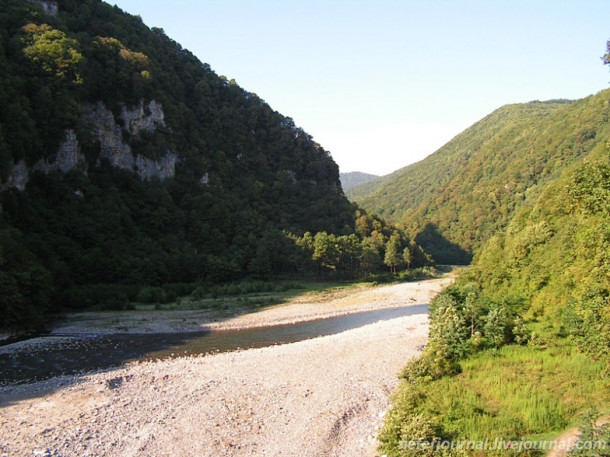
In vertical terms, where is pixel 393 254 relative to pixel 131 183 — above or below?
below

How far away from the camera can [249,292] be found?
66.8m

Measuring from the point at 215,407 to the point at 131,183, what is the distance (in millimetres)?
67188

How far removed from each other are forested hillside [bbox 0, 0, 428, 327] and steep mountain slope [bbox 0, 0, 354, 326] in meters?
0.25

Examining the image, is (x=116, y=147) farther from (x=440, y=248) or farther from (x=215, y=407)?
(x=440, y=248)

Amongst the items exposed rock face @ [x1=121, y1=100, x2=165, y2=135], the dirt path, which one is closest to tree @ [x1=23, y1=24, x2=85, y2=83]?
exposed rock face @ [x1=121, y1=100, x2=165, y2=135]

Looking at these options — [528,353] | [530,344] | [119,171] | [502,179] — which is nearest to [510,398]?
[528,353]

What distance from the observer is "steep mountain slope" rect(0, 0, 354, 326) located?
55812 millimetres

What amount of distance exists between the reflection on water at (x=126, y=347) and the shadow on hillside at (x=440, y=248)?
113 m

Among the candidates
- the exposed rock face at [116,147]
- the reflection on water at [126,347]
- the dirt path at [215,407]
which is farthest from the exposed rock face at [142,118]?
the dirt path at [215,407]

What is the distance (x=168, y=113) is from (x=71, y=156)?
109 feet

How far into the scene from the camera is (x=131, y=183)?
79250mm

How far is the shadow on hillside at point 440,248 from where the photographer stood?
150250 mm

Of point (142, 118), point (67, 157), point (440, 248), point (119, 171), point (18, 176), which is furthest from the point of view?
point (440, 248)

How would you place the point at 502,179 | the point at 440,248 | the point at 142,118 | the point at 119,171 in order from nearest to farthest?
the point at 119,171 < the point at 142,118 < the point at 440,248 < the point at 502,179
